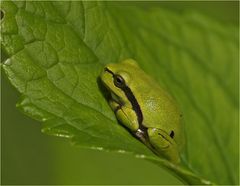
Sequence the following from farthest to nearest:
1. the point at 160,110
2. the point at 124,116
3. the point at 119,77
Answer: the point at 119,77
the point at 160,110
the point at 124,116

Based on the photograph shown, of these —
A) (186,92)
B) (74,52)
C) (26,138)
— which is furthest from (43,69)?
(26,138)

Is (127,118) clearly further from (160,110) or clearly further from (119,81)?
(119,81)

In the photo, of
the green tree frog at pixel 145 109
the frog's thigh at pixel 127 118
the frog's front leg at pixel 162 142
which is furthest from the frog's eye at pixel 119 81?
the frog's front leg at pixel 162 142

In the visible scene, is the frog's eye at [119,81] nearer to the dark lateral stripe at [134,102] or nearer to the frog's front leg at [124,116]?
the dark lateral stripe at [134,102]

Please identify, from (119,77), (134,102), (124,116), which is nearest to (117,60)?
(119,77)

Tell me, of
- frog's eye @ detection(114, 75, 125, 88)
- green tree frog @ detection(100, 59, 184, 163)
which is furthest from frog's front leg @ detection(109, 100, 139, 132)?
frog's eye @ detection(114, 75, 125, 88)

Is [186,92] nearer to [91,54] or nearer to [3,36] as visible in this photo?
[91,54]
